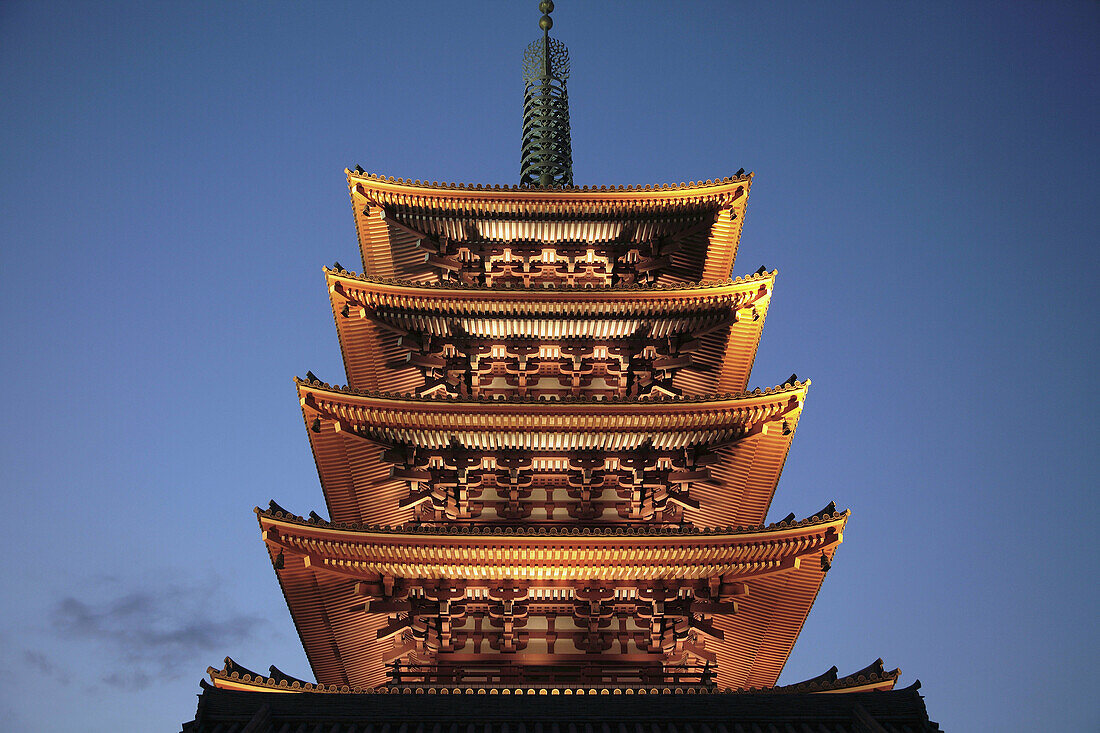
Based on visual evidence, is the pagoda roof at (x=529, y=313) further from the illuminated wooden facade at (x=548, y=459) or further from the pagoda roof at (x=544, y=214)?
the pagoda roof at (x=544, y=214)

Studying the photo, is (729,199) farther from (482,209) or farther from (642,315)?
(482,209)

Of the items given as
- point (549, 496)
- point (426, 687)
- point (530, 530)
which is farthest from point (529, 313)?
point (426, 687)

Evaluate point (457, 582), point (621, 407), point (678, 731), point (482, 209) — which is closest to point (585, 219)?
point (482, 209)

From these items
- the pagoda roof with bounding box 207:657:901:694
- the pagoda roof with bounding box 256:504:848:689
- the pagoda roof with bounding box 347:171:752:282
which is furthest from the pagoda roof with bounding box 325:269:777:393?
the pagoda roof with bounding box 207:657:901:694

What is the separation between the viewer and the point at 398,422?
55.0 ft

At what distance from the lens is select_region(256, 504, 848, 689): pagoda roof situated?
575 inches

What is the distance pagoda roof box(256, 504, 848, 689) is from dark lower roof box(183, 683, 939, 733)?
3084mm

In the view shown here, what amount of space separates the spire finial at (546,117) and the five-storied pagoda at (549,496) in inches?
230

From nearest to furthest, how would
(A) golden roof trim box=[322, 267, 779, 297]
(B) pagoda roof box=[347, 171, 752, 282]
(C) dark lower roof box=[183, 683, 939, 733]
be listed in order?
(C) dark lower roof box=[183, 683, 939, 733]
(A) golden roof trim box=[322, 267, 779, 297]
(B) pagoda roof box=[347, 171, 752, 282]

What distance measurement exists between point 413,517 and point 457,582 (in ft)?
9.12

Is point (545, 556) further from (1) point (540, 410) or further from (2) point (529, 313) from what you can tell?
(2) point (529, 313)

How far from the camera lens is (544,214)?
2136 centimetres

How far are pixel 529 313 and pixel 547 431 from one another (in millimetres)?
3405

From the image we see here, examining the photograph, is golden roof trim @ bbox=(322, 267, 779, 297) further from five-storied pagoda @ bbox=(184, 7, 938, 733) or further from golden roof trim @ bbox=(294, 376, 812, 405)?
golden roof trim @ bbox=(294, 376, 812, 405)
